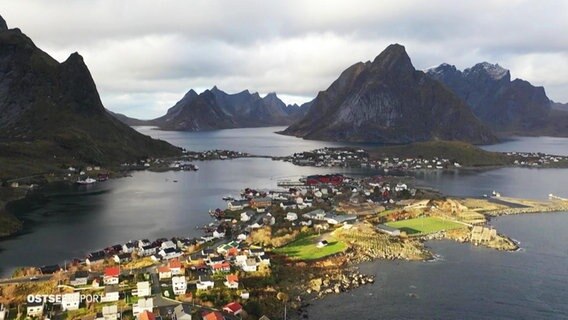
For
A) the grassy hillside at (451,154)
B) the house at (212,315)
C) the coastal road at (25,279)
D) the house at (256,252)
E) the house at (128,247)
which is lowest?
the house at (212,315)

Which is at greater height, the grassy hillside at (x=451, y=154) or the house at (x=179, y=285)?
the grassy hillside at (x=451, y=154)

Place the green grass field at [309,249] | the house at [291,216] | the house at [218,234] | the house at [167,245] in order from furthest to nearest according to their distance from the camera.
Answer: the house at [291,216] < the house at [218,234] < the green grass field at [309,249] < the house at [167,245]

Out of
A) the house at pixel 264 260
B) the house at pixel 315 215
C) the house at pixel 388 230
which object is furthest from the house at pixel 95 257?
the house at pixel 388 230

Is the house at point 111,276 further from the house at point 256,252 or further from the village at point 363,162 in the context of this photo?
the village at point 363,162

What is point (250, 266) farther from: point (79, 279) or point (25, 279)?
point (25, 279)

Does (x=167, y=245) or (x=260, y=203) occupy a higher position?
(x=260, y=203)

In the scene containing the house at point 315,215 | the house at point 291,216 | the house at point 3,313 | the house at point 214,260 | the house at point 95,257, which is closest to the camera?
the house at point 3,313

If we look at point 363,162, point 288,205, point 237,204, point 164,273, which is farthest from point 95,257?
point 363,162
